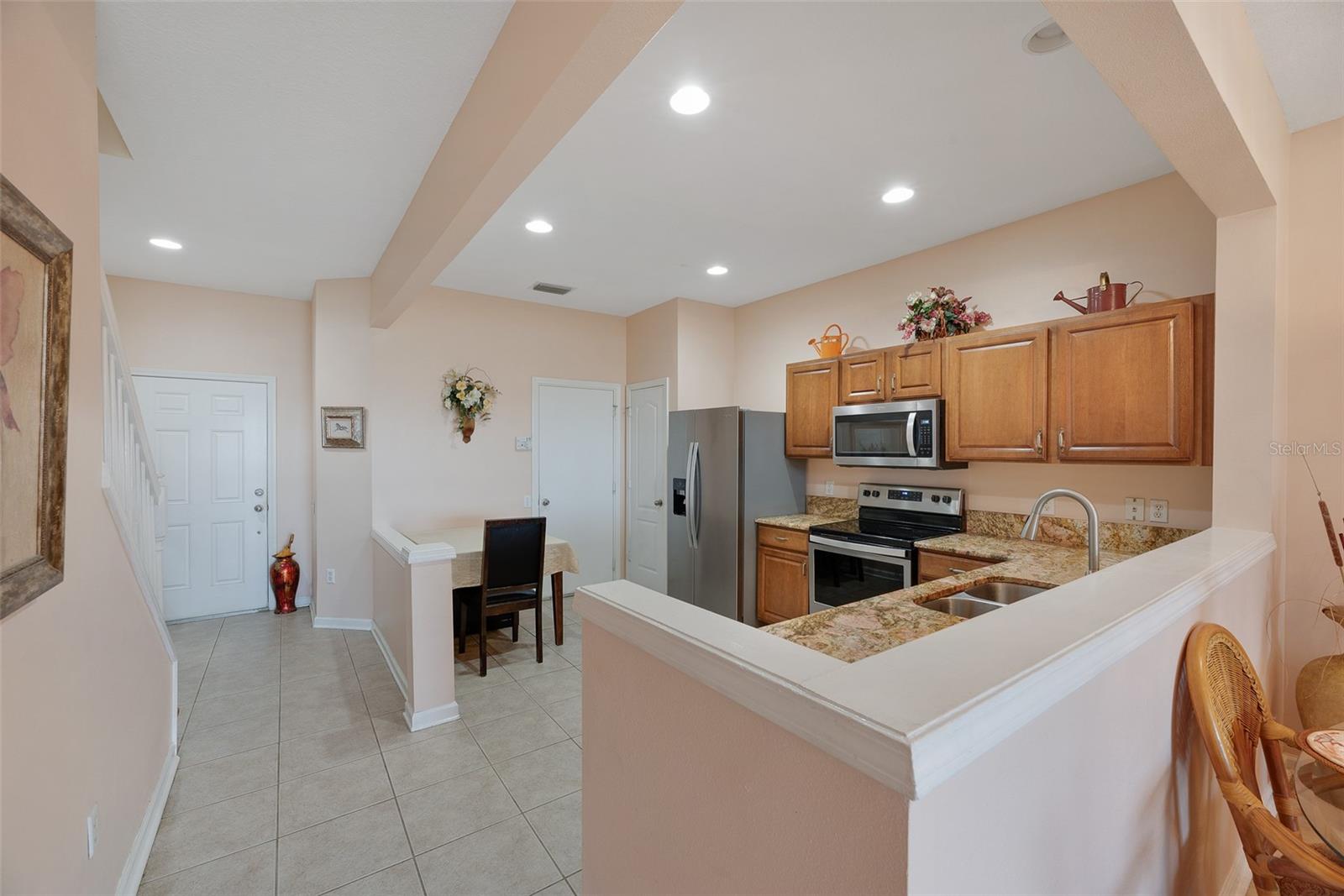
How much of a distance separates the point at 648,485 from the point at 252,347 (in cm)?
345

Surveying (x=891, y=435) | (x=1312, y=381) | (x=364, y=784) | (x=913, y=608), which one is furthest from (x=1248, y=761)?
(x=364, y=784)

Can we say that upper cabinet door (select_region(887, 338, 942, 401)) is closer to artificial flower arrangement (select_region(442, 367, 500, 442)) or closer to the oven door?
the oven door

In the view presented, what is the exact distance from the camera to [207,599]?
452cm

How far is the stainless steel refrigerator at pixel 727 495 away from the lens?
3941mm

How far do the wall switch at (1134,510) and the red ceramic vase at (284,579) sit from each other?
569cm

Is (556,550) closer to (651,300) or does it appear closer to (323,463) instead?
(323,463)

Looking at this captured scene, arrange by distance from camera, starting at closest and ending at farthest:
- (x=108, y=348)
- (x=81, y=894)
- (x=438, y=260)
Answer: (x=81, y=894) < (x=108, y=348) < (x=438, y=260)

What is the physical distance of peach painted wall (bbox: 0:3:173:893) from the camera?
1.16m

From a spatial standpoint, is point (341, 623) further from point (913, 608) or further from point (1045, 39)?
point (1045, 39)

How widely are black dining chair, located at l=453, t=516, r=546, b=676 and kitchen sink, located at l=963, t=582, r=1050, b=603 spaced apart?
7.72 feet

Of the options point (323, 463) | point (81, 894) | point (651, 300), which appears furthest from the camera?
point (651, 300)

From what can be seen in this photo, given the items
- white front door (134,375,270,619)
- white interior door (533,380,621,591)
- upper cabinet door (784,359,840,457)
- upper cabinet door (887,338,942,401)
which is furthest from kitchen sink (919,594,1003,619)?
white front door (134,375,270,619)

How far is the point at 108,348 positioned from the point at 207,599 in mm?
3365

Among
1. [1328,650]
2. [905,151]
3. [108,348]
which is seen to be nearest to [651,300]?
[905,151]
